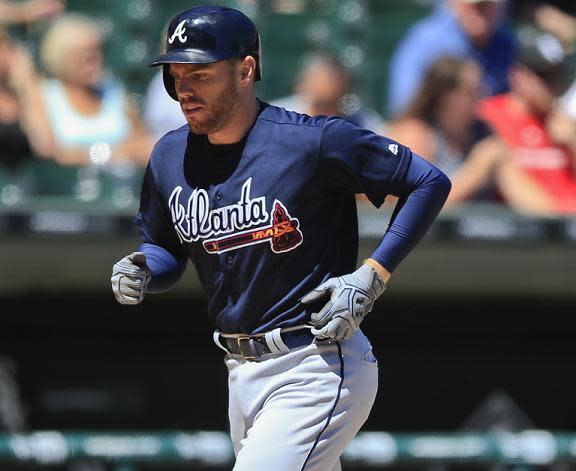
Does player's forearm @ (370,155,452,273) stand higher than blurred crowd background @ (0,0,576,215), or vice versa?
player's forearm @ (370,155,452,273)

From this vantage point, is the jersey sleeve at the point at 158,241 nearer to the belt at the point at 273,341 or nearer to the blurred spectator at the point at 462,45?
the belt at the point at 273,341

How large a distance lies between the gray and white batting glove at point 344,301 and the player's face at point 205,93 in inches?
19.6

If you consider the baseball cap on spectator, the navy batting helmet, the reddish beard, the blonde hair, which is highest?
the navy batting helmet

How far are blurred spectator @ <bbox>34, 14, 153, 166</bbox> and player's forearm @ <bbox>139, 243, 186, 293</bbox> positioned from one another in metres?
2.70

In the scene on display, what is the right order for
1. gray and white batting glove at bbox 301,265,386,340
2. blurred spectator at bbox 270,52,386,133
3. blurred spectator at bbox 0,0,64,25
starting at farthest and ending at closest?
1. blurred spectator at bbox 0,0,64,25
2. blurred spectator at bbox 270,52,386,133
3. gray and white batting glove at bbox 301,265,386,340

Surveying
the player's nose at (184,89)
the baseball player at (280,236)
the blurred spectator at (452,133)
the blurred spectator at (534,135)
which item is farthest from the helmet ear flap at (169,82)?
the blurred spectator at (534,135)

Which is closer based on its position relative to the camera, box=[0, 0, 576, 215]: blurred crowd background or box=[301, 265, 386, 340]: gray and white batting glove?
box=[301, 265, 386, 340]: gray and white batting glove

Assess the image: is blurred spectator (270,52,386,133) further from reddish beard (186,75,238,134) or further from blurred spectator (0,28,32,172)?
reddish beard (186,75,238,134)

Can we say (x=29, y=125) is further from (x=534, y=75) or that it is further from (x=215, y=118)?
(x=215, y=118)

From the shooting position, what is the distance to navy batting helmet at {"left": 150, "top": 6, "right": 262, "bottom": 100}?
9.96ft

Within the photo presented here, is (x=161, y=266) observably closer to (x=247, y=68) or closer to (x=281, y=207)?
(x=281, y=207)

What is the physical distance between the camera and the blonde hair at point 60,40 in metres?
6.22

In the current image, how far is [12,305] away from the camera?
634 centimetres

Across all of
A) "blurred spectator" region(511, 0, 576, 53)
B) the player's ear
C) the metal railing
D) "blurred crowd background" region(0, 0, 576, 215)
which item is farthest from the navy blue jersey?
"blurred spectator" region(511, 0, 576, 53)
